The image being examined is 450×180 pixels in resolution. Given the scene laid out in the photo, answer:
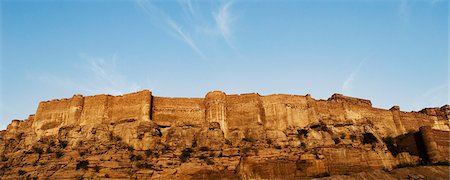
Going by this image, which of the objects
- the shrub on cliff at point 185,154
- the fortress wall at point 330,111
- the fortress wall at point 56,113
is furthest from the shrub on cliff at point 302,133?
the fortress wall at point 56,113

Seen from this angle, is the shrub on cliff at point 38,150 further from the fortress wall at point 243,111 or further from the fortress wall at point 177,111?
the fortress wall at point 243,111

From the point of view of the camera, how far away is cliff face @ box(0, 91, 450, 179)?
31172 millimetres

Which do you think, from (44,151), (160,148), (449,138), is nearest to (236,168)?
(160,148)

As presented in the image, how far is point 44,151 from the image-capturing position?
1330 inches

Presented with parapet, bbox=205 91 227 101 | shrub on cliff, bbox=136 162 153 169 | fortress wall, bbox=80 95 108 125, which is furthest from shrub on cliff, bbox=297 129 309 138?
fortress wall, bbox=80 95 108 125

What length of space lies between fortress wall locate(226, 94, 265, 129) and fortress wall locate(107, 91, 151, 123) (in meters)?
6.95

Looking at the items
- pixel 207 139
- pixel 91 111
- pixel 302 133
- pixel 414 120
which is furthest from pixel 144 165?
pixel 414 120

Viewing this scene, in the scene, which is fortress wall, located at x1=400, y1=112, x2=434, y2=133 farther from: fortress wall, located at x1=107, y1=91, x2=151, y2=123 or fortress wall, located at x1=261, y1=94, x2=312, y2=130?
fortress wall, located at x1=107, y1=91, x2=151, y2=123

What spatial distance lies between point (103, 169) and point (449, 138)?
→ 2724 cm

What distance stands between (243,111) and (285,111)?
362 cm

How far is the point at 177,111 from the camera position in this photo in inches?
1471

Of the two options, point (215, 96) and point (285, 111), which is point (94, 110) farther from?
point (285, 111)

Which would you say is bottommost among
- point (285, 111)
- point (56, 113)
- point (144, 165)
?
point (144, 165)

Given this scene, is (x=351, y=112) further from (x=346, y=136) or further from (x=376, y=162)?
(x=376, y=162)
